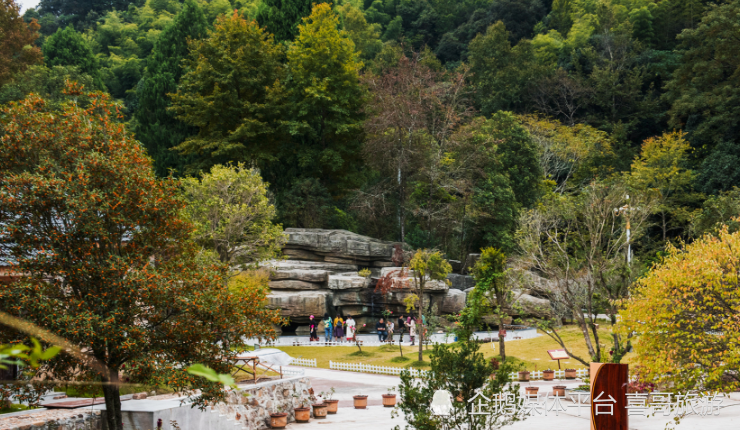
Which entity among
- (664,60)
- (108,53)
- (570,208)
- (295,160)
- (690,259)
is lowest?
(690,259)

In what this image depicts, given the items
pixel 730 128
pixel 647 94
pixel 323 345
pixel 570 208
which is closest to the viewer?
pixel 323 345

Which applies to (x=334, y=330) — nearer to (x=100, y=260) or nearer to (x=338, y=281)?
(x=338, y=281)

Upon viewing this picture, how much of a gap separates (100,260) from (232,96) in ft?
104

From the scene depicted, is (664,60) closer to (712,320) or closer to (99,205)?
(712,320)

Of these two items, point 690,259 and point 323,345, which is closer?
point 690,259

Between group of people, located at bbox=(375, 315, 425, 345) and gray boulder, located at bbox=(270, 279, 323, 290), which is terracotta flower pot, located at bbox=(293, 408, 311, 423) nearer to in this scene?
group of people, located at bbox=(375, 315, 425, 345)

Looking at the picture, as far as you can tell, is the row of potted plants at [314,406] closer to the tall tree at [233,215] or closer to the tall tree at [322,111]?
the tall tree at [233,215]

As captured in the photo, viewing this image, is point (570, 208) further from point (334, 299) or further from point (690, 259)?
point (690, 259)

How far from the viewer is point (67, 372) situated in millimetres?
11438

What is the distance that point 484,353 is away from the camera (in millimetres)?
25375

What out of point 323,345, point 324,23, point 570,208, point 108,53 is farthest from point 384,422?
point 108,53

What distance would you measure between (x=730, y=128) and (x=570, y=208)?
1831 cm

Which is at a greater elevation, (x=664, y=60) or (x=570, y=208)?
(x=664, y=60)

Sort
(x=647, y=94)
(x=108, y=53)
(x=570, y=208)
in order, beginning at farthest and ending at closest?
(x=108, y=53) < (x=647, y=94) < (x=570, y=208)
